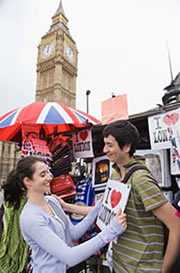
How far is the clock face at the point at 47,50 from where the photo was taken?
43.4 m

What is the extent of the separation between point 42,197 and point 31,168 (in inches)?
7.3

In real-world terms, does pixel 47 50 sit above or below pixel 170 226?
above

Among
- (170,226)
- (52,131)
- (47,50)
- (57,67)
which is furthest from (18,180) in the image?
(47,50)

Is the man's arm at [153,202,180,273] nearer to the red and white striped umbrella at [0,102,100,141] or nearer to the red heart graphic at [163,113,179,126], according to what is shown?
the red heart graphic at [163,113,179,126]

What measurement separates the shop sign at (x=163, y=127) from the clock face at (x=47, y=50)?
44173 mm

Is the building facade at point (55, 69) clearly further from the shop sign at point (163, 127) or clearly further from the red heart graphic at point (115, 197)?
the red heart graphic at point (115, 197)

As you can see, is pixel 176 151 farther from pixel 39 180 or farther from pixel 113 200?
pixel 39 180

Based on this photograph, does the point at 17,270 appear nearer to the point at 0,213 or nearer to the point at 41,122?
the point at 0,213

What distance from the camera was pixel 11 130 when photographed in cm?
271

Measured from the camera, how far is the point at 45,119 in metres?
2.52

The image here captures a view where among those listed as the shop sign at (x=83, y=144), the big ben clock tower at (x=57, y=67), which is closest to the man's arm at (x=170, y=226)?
the shop sign at (x=83, y=144)

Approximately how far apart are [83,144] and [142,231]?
63.3 inches

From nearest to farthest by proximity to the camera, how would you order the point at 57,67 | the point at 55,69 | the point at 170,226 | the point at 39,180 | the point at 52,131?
the point at 170,226, the point at 39,180, the point at 52,131, the point at 57,67, the point at 55,69

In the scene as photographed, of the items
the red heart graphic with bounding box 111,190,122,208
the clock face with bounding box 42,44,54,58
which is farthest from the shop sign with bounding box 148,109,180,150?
the clock face with bounding box 42,44,54,58
